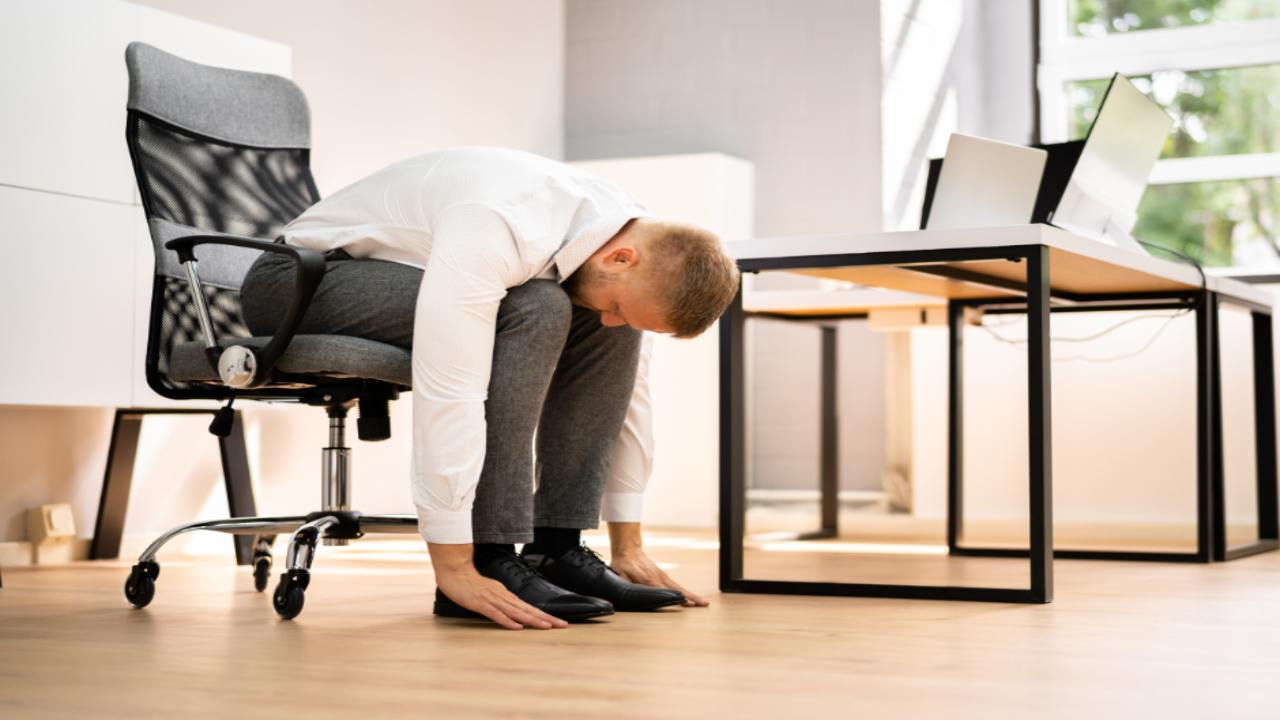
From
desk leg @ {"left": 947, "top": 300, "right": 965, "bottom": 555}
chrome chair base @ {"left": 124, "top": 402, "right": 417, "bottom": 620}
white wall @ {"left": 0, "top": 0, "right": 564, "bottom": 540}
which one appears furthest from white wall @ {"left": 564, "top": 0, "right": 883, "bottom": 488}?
chrome chair base @ {"left": 124, "top": 402, "right": 417, "bottom": 620}

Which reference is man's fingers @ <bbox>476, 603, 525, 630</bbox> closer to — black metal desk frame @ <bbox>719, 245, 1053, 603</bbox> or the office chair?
the office chair

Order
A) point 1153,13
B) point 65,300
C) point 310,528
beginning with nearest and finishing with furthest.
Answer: point 310,528 < point 65,300 < point 1153,13

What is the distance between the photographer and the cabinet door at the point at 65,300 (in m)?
3.07

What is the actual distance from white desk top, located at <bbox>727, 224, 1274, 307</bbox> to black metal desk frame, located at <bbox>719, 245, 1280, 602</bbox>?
0.02 m

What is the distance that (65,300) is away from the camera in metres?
3.17

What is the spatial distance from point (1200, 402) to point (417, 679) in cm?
248

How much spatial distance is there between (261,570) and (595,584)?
752mm

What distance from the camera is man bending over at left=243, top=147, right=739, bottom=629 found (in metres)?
1.95

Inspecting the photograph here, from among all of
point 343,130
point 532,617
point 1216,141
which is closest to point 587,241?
point 532,617

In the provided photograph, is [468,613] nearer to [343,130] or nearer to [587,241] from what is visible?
[587,241]

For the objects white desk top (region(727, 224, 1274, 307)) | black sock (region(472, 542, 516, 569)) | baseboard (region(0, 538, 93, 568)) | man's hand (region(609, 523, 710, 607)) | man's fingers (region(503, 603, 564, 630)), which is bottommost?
baseboard (region(0, 538, 93, 568))

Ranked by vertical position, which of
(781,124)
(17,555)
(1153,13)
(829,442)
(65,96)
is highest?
(1153,13)

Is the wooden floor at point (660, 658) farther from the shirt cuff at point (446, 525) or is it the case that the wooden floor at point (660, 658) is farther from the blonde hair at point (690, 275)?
the blonde hair at point (690, 275)

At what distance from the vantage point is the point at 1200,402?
11.5 feet
